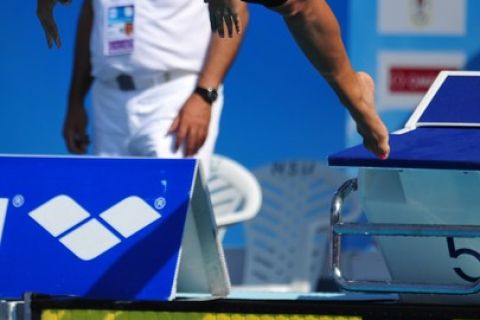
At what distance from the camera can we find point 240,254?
19.7 feet

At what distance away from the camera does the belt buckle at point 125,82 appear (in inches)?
164

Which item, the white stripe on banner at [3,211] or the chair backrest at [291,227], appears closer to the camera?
the white stripe on banner at [3,211]

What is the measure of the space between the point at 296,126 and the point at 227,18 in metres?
3.91

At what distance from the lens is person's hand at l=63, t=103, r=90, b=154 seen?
4496mm

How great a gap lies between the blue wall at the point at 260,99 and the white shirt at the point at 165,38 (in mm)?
1875

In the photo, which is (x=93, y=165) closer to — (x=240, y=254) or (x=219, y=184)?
(x=219, y=184)

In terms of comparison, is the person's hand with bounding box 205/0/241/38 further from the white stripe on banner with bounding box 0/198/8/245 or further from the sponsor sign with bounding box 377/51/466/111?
the sponsor sign with bounding box 377/51/466/111

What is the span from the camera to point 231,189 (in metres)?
5.46

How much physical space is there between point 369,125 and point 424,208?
201 millimetres

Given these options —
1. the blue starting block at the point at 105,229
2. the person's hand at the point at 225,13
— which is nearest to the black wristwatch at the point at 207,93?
the blue starting block at the point at 105,229

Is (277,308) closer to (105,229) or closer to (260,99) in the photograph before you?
(105,229)

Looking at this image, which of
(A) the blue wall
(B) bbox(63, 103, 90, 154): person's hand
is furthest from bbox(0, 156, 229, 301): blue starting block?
(A) the blue wall

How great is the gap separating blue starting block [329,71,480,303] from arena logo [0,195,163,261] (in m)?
0.41

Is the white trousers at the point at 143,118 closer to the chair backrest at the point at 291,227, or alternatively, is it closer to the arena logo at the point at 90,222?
the arena logo at the point at 90,222
